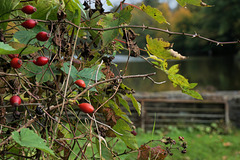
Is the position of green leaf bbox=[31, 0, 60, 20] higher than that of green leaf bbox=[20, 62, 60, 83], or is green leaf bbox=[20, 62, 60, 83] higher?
green leaf bbox=[31, 0, 60, 20]

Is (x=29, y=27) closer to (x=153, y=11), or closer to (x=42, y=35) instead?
(x=42, y=35)

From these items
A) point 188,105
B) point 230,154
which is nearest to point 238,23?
point 188,105

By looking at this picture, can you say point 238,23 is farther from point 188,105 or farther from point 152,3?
point 152,3

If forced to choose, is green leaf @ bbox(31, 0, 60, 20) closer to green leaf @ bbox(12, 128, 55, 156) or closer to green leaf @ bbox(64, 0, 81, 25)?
green leaf @ bbox(64, 0, 81, 25)

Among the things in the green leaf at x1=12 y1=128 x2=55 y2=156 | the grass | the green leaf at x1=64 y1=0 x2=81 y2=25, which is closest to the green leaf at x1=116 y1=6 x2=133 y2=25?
the green leaf at x1=64 y1=0 x2=81 y2=25

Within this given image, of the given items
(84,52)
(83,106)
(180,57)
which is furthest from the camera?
(84,52)

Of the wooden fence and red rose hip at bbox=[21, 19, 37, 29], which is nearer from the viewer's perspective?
red rose hip at bbox=[21, 19, 37, 29]

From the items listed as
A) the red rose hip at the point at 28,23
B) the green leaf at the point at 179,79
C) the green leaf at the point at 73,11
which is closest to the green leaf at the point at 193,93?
the green leaf at the point at 179,79

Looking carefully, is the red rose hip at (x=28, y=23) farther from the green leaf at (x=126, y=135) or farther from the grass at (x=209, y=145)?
the grass at (x=209, y=145)

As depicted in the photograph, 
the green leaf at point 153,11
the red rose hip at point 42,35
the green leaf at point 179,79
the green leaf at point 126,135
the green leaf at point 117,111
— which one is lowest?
the green leaf at point 126,135

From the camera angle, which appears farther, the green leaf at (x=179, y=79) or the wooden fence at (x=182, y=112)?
the wooden fence at (x=182, y=112)

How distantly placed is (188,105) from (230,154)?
9.18ft

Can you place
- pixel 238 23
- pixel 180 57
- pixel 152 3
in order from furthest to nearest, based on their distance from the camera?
pixel 238 23 < pixel 152 3 < pixel 180 57

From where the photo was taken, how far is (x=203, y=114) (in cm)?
839
